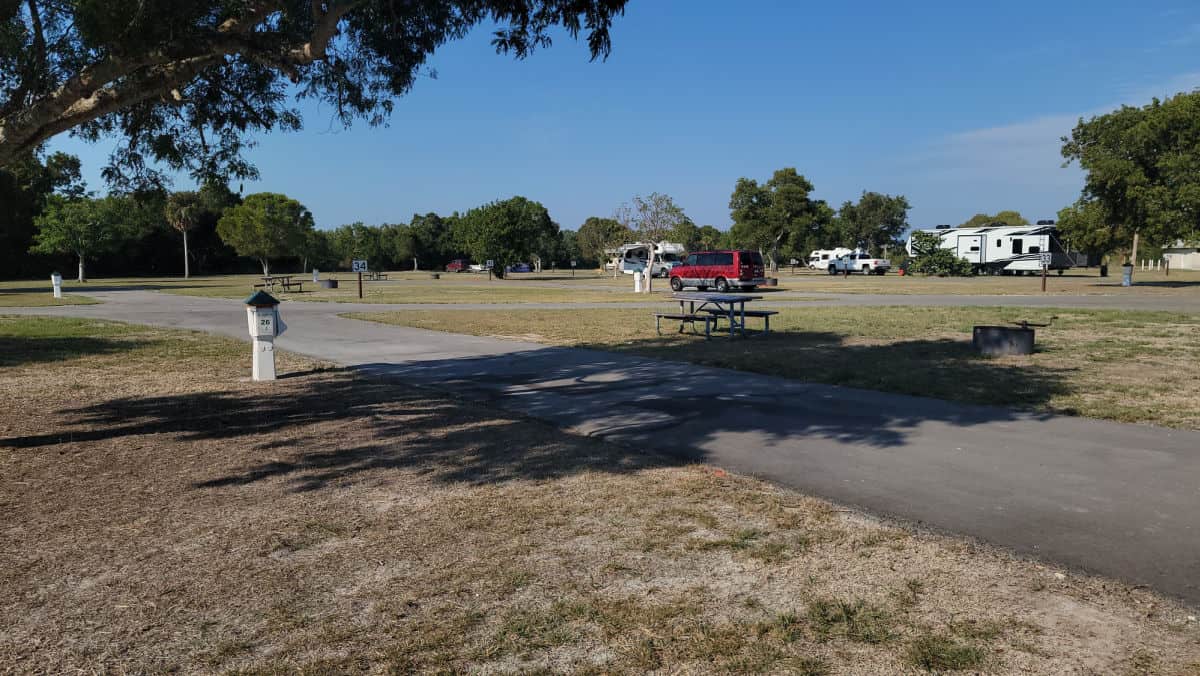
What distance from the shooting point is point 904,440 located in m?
6.41

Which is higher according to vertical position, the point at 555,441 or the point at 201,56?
the point at 201,56

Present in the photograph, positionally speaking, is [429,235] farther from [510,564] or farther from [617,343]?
[510,564]

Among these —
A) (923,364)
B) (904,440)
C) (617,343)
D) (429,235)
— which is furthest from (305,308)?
(429,235)

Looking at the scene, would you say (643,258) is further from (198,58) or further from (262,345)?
(198,58)

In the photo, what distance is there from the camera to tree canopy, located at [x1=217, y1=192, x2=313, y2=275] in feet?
218

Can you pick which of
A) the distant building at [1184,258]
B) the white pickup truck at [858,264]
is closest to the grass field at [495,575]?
the white pickup truck at [858,264]

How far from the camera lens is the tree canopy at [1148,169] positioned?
3112 cm

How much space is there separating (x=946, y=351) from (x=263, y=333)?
10.5 meters

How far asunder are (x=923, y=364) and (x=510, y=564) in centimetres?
871

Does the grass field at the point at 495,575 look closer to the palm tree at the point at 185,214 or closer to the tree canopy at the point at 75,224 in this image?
the tree canopy at the point at 75,224

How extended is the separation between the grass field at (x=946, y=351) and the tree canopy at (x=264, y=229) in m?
51.5

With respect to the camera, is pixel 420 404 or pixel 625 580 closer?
pixel 625 580

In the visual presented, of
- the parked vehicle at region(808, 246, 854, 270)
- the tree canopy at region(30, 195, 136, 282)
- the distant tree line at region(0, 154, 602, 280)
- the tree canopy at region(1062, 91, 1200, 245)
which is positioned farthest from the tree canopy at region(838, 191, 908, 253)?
the tree canopy at region(30, 195, 136, 282)

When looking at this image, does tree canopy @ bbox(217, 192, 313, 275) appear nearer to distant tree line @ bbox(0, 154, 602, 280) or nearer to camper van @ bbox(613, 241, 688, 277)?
distant tree line @ bbox(0, 154, 602, 280)
